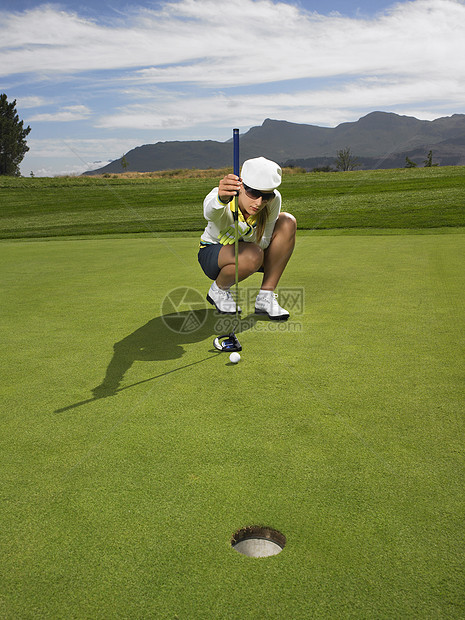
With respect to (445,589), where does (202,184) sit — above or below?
above

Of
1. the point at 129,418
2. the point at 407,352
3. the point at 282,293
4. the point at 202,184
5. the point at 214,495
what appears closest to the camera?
the point at 214,495

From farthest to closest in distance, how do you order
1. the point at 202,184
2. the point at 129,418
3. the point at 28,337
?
the point at 202,184, the point at 28,337, the point at 129,418

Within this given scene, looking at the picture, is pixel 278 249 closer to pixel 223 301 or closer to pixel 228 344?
pixel 223 301

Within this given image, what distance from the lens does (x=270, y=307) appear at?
4.81 meters

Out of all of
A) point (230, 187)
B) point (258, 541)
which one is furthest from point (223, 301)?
point (258, 541)

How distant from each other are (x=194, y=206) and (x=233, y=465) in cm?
1839

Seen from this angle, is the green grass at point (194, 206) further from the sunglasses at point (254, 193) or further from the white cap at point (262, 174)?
the white cap at point (262, 174)

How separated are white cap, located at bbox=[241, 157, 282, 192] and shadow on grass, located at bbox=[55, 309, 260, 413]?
3.89 ft

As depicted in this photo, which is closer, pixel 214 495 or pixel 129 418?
pixel 214 495

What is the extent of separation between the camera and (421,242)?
9.47 meters

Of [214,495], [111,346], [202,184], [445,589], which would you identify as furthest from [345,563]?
[202,184]

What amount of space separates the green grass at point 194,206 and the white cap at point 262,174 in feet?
30.1

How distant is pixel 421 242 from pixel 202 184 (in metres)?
19.8

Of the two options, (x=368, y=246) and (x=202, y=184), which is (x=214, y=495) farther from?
(x=202, y=184)
